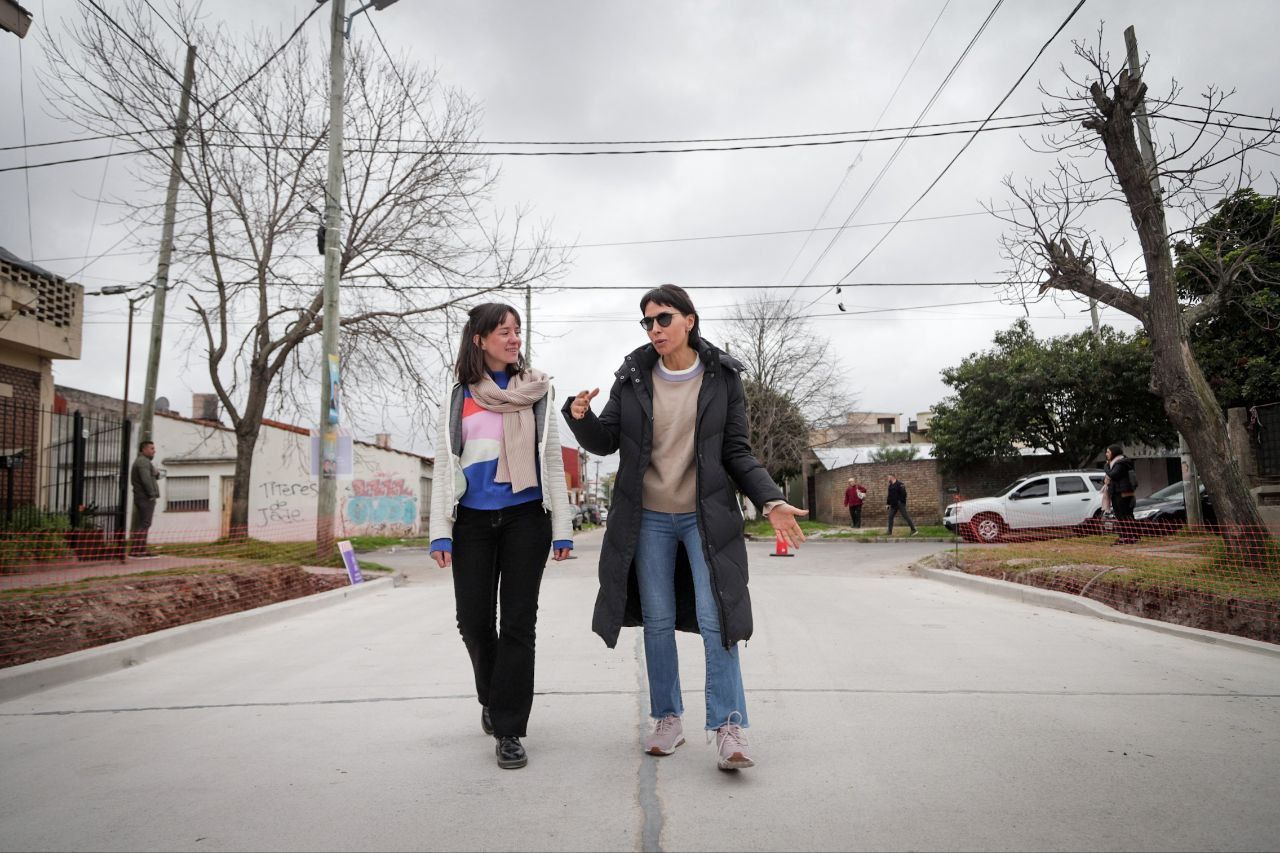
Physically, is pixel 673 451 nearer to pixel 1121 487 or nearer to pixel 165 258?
pixel 1121 487

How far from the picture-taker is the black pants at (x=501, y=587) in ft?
11.1

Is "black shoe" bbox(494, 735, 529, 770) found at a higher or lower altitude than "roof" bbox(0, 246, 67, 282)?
lower

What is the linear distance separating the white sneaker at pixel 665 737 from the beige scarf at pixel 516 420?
3.60 ft

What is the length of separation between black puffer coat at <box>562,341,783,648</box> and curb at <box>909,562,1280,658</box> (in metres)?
4.54

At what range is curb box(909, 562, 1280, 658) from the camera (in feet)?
19.5

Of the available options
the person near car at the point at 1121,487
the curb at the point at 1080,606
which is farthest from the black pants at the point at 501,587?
the person near car at the point at 1121,487

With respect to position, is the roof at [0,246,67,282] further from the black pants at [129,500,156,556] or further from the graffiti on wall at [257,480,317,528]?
the graffiti on wall at [257,480,317,528]

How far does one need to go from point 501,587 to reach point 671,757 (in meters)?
0.96

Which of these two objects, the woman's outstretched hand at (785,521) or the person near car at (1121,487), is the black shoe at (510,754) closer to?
the woman's outstretched hand at (785,521)

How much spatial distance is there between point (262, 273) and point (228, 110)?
9.30 feet

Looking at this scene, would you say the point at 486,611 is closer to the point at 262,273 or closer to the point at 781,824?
the point at 781,824

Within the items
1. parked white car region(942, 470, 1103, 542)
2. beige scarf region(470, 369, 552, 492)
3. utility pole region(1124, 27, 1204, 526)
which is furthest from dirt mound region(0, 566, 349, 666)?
parked white car region(942, 470, 1103, 542)

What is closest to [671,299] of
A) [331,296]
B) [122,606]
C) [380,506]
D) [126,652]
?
[126,652]

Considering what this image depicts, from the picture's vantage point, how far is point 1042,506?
1800 cm
